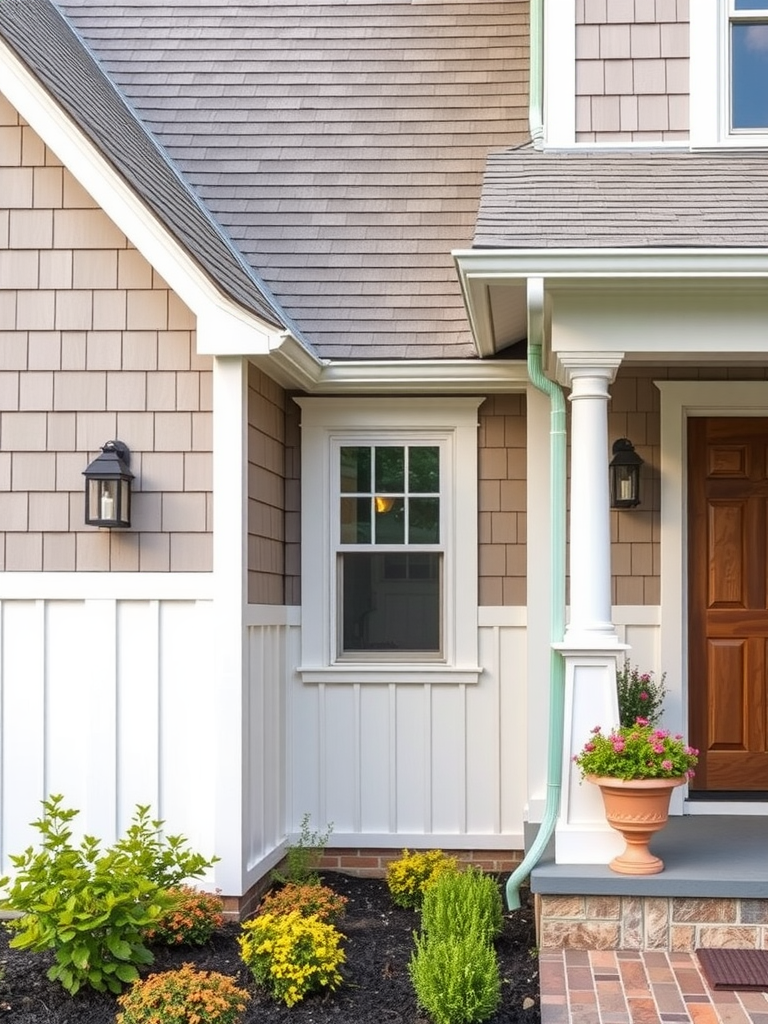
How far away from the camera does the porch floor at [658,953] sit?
15.1 ft

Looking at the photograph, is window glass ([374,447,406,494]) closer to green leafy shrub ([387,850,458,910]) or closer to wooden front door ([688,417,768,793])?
wooden front door ([688,417,768,793])

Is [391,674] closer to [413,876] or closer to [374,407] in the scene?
[413,876]

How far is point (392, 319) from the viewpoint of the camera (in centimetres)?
721

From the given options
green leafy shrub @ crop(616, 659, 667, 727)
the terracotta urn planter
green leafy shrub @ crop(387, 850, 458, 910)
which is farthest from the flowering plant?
green leafy shrub @ crop(387, 850, 458, 910)

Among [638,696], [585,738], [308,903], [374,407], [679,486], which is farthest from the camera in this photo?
[374,407]

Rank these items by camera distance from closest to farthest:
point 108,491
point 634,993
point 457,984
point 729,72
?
1. point 457,984
2. point 634,993
3. point 108,491
4. point 729,72

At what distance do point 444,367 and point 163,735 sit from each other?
253 cm

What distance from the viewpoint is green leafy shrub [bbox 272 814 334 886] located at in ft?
21.4

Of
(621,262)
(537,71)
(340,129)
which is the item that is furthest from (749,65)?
(340,129)

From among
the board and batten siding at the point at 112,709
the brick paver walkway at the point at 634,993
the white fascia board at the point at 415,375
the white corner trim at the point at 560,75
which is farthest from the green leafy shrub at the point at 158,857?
the white corner trim at the point at 560,75

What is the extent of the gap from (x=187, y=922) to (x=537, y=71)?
16.5 feet

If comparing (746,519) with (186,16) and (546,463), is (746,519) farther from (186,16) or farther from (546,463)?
(186,16)

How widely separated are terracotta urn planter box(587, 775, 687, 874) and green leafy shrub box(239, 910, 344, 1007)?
1.29 metres

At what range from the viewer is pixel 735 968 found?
16.3ft
